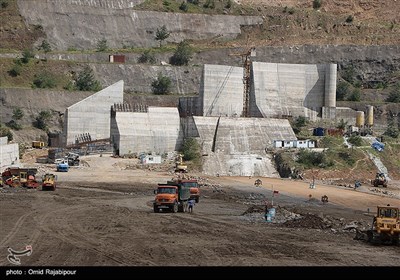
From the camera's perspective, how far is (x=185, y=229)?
38.2 m

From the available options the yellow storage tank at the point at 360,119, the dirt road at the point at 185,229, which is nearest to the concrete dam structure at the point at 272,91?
the yellow storage tank at the point at 360,119

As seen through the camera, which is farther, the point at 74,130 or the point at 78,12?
the point at 78,12

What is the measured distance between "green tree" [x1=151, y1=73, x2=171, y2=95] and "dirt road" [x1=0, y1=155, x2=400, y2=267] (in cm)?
4494

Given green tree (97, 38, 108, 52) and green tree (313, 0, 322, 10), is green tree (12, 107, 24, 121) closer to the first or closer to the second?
green tree (97, 38, 108, 52)

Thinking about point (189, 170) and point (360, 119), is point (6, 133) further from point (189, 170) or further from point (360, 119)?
point (360, 119)

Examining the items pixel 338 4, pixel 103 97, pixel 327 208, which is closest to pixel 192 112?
pixel 103 97

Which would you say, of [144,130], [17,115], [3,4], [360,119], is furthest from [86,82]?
[360,119]

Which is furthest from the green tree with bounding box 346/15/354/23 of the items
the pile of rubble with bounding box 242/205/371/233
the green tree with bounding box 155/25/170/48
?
the pile of rubble with bounding box 242/205/371/233

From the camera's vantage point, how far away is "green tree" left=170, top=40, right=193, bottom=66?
121750 mm

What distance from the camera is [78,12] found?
127562 mm

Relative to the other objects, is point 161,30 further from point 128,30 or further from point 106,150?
point 106,150

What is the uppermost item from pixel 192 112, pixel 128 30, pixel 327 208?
pixel 128 30

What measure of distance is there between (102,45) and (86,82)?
19.4 m

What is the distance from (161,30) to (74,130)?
4217 centimetres
